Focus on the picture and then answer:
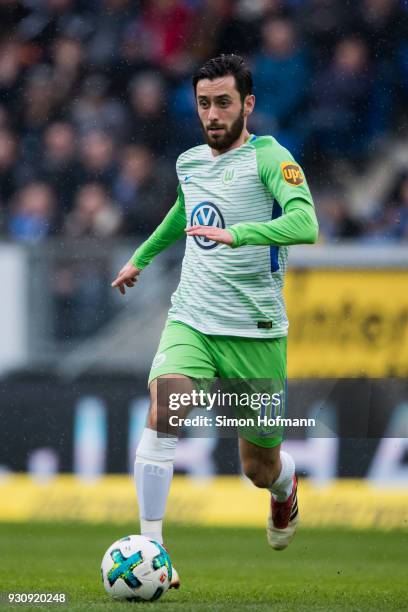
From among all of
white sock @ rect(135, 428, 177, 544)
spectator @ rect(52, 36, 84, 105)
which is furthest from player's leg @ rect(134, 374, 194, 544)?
spectator @ rect(52, 36, 84, 105)

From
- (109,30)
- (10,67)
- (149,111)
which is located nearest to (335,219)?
(149,111)

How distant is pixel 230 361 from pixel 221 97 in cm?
98

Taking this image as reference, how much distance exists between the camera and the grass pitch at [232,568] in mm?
4624

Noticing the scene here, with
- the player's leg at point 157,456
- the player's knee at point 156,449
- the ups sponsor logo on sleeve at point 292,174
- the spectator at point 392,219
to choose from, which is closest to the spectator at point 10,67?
the spectator at point 392,219

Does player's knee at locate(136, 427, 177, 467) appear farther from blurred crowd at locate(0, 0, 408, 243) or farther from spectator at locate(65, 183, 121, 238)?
spectator at locate(65, 183, 121, 238)

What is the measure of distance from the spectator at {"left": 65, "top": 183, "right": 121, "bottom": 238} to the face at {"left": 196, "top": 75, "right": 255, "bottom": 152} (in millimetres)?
3894

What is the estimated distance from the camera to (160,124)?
9.35 meters

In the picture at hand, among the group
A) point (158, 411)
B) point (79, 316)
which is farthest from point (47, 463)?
point (158, 411)

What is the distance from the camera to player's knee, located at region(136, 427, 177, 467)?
15.3ft

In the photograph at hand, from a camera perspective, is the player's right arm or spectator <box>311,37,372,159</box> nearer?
the player's right arm

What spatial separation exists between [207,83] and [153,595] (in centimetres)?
185

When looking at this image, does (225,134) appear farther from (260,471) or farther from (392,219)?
(392,219)

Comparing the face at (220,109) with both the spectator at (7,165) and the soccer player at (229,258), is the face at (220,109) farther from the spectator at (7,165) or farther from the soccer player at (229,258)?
the spectator at (7,165)

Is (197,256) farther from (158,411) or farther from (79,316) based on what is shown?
(79,316)
